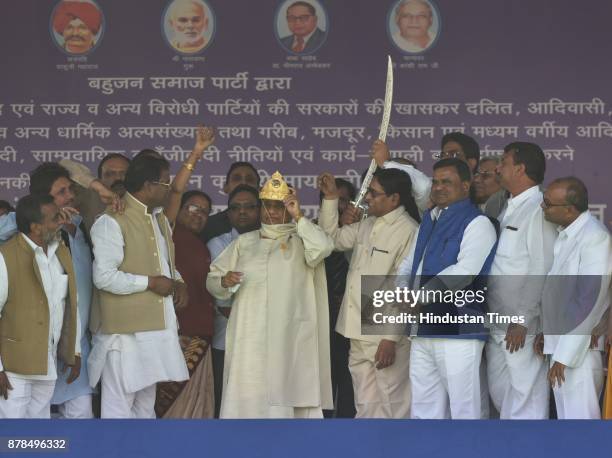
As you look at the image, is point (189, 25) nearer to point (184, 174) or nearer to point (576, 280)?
point (184, 174)

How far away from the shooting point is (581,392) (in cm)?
749

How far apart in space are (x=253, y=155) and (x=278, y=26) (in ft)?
3.06

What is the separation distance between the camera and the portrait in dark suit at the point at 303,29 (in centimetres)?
1073

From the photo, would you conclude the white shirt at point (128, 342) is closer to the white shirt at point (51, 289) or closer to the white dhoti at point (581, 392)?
the white shirt at point (51, 289)

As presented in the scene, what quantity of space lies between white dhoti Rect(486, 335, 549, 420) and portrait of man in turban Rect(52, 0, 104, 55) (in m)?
4.35

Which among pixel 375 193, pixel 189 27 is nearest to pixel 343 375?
pixel 375 193

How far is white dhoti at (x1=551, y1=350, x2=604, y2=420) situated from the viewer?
7.48 m

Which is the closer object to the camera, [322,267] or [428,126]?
[322,267]

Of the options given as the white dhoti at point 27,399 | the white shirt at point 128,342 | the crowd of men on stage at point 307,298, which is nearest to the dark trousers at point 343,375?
the crowd of men on stage at point 307,298

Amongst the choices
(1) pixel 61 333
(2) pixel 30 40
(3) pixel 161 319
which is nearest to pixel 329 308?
(3) pixel 161 319
